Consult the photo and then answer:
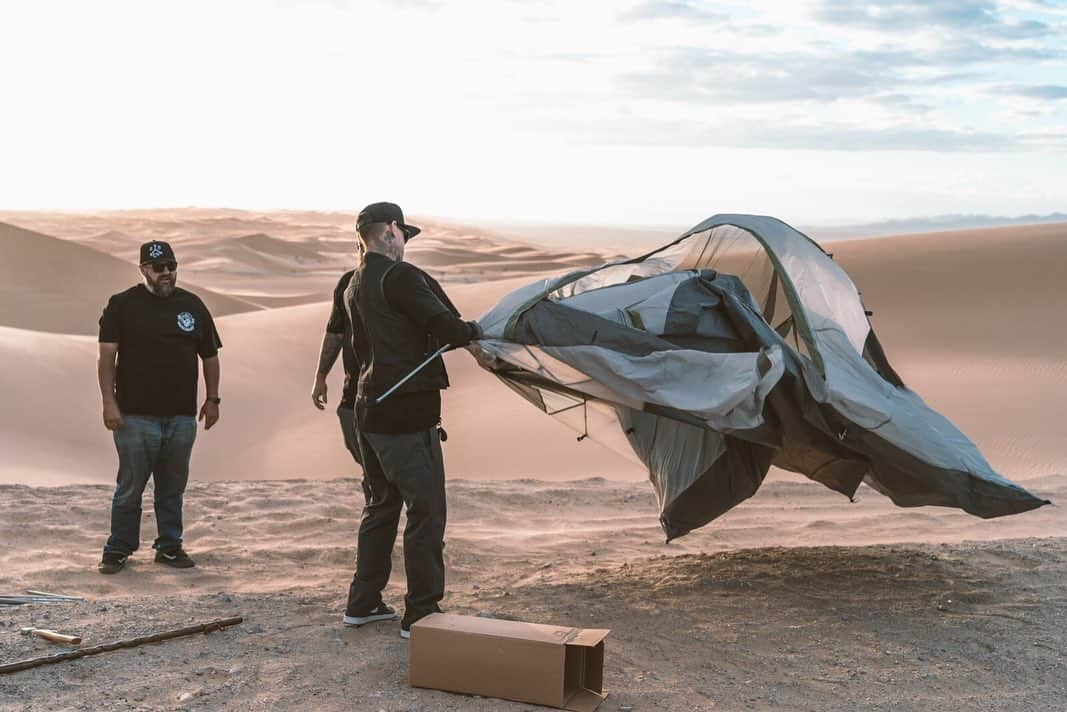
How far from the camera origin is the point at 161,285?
6746 millimetres

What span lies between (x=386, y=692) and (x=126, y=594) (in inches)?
92.5

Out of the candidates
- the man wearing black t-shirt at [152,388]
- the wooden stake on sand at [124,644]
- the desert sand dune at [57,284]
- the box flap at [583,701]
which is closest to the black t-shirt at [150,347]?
the man wearing black t-shirt at [152,388]

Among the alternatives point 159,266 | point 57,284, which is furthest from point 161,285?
point 57,284

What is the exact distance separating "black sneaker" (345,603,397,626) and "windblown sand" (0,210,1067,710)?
0.20ft

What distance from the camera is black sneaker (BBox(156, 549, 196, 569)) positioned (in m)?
7.00

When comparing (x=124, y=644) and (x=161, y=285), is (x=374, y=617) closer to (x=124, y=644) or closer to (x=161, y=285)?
(x=124, y=644)

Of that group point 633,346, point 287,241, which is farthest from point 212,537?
point 287,241

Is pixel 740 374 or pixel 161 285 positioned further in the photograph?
pixel 161 285

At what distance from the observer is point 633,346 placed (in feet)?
18.7

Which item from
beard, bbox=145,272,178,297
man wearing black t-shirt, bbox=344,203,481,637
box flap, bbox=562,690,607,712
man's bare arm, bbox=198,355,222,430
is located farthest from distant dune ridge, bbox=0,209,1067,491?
box flap, bbox=562,690,607,712

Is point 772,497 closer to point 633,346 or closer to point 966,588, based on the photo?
point 966,588

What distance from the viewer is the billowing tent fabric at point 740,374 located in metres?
5.57

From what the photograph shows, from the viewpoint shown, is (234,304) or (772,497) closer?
(772,497)

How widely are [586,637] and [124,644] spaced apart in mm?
2111
